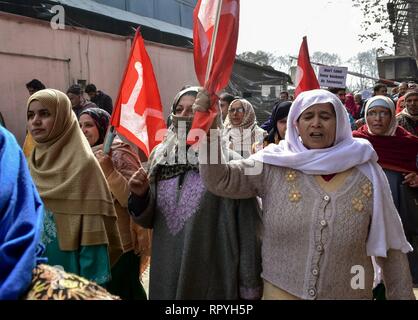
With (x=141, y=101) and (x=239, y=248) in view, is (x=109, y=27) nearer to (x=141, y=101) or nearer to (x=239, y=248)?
(x=141, y=101)

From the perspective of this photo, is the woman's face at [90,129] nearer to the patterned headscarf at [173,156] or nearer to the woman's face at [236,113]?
the patterned headscarf at [173,156]

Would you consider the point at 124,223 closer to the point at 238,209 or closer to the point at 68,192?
the point at 68,192

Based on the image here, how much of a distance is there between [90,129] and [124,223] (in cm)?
67

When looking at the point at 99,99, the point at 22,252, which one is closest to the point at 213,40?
the point at 22,252

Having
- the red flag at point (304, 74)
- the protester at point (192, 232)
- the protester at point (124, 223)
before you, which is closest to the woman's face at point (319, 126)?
the protester at point (192, 232)

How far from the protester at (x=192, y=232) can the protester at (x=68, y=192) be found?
9.8 inches

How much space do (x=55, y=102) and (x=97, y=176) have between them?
0.44 meters

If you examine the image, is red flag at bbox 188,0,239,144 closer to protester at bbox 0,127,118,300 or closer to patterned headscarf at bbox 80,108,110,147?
protester at bbox 0,127,118,300

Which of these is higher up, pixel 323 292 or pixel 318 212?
pixel 318 212

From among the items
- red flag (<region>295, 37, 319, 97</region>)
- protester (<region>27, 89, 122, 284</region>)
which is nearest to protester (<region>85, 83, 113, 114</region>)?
red flag (<region>295, 37, 319, 97</region>)

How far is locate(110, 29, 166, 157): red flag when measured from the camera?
308 cm

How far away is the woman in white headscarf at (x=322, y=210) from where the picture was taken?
206 cm

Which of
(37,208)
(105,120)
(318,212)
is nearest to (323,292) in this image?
(318,212)

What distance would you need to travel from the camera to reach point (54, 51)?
9.01 meters
